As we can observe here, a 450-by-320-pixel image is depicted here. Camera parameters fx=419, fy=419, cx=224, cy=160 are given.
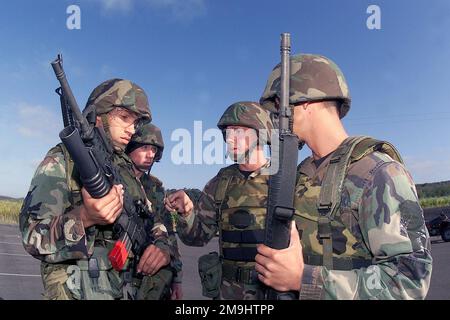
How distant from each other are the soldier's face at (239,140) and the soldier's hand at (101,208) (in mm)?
1808

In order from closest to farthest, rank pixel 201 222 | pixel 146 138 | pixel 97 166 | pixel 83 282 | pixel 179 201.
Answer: pixel 97 166 < pixel 83 282 < pixel 179 201 < pixel 201 222 < pixel 146 138

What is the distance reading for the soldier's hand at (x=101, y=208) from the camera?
2629 millimetres

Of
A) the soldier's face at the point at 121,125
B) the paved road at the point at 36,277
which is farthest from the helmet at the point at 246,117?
the paved road at the point at 36,277

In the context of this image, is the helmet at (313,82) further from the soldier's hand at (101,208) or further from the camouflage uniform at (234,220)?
the camouflage uniform at (234,220)

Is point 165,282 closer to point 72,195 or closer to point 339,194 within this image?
point 72,195

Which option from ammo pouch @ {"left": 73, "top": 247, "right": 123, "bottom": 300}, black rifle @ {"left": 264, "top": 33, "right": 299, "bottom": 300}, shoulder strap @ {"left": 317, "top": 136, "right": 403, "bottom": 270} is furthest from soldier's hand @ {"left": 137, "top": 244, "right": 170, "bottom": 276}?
shoulder strap @ {"left": 317, "top": 136, "right": 403, "bottom": 270}

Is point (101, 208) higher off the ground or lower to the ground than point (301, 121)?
lower

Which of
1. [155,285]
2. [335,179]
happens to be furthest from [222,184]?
[335,179]

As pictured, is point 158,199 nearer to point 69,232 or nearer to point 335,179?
point 69,232

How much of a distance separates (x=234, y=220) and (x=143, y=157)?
2014 millimetres

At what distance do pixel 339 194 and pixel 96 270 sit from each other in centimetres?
178

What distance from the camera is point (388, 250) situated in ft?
6.33

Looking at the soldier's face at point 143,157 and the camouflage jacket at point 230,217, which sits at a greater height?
the soldier's face at point 143,157

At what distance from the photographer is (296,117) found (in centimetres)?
244
